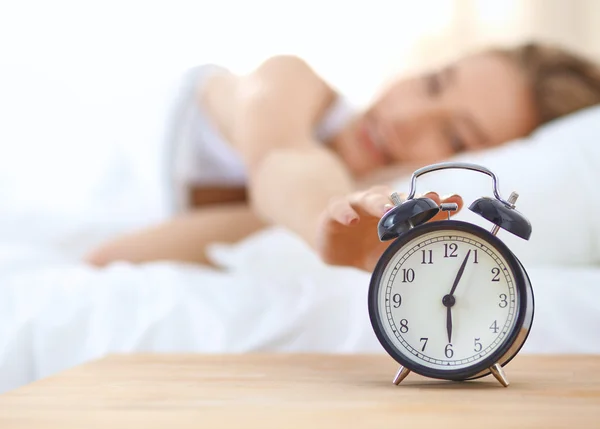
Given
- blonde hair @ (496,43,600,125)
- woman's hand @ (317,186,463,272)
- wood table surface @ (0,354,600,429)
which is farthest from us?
blonde hair @ (496,43,600,125)

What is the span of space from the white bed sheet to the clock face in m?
0.26

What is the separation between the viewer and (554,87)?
5.47ft

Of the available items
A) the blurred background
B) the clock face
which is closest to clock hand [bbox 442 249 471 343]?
the clock face

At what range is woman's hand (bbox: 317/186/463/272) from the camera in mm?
774

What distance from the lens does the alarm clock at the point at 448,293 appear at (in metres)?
0.67

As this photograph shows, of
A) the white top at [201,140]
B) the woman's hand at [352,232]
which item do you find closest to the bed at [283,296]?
the woman's hand at [352,232]

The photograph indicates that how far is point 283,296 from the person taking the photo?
113 centimetres

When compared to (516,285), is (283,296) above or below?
below

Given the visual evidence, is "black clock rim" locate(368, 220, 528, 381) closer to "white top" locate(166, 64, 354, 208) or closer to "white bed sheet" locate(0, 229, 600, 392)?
"white bed sheet" locate(0, 229, 600, 392)

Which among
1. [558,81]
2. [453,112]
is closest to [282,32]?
[453,112]

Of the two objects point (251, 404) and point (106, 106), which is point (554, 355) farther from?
point (106, 106)

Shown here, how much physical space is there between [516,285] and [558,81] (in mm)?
1118

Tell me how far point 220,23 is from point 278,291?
2.87 metres

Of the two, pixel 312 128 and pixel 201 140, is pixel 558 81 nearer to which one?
pixel 312 128
